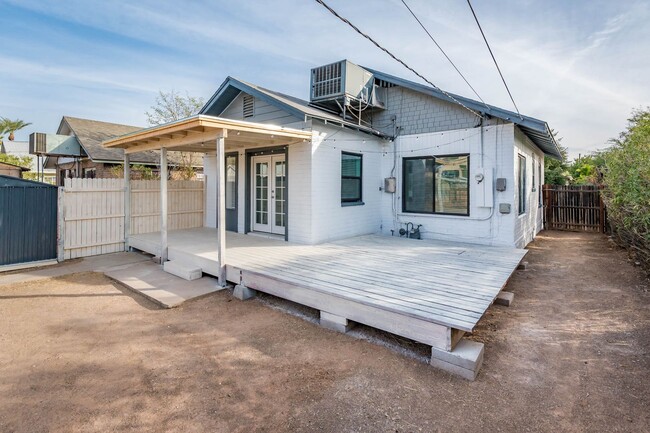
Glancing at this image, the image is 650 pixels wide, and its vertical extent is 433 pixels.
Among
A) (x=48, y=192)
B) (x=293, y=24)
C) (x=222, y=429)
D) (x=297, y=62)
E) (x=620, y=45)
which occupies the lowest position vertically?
(x=222, y=429)

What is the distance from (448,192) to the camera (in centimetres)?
811

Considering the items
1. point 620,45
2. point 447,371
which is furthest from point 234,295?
point 620,45

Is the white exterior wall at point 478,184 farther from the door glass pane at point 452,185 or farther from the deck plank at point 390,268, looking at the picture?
the deck plank at point 390,268

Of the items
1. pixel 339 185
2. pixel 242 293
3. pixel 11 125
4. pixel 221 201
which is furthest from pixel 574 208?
pixel 11 125

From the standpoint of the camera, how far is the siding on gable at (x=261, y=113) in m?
7.79

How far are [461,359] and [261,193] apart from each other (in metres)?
6.45

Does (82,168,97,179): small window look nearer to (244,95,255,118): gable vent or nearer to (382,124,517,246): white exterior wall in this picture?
(244,95,255,118): gable vent

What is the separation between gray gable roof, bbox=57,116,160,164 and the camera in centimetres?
1336

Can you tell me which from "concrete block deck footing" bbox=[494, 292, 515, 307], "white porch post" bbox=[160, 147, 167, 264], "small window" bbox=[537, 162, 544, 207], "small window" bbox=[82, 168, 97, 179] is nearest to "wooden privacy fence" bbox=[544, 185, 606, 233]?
"small window" bbox=[537, 162, 544, 207]

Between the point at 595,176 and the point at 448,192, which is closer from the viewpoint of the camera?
the point at 448,192

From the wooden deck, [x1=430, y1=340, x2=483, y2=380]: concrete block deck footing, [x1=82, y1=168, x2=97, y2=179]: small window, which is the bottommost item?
[x1=430, y1=340, x2=483, y2=380]: concrete block deck footing

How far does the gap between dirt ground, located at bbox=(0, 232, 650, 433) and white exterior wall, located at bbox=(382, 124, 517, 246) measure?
2.60 meters

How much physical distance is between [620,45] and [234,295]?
978 cm

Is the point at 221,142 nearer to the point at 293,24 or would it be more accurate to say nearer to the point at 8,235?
the point at 293,24
